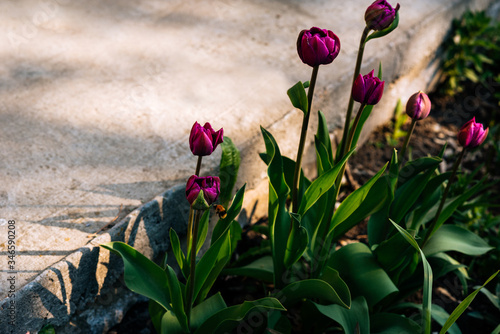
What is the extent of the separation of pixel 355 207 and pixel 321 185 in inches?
6.7

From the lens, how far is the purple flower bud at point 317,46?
117cm

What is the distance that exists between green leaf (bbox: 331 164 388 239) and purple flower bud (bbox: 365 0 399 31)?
40 cm

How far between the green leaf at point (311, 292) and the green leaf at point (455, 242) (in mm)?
402

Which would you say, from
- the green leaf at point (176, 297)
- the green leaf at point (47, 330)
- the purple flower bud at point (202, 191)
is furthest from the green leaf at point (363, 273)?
the green leaf at point (47, 330)

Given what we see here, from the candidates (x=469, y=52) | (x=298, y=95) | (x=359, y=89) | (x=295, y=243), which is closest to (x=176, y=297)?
(x=295, y=243)

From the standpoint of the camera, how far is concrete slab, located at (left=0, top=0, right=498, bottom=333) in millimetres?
1557

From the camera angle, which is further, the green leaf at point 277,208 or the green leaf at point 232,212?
the green leaf at point 277,208

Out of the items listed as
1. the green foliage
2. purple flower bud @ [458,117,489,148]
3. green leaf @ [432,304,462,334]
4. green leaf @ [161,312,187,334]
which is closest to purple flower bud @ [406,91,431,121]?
purple flower bud @ [458,117,489,148]

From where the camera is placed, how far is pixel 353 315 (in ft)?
4.58

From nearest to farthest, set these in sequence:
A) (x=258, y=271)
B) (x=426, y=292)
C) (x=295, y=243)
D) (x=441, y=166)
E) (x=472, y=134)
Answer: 1. (x=426, y=292)
2. (x=472, y=134)
3. (x=295, y=243)
4. (x=258, y=271)
5. (x=441, y=166)

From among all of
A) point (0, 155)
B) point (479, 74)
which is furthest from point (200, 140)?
point (479, 74)

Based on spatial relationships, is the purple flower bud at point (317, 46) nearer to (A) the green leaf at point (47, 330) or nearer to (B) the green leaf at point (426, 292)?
(B) the green leaf at point (426, 292)

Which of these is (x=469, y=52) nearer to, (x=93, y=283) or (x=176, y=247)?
(x=176, y=247)

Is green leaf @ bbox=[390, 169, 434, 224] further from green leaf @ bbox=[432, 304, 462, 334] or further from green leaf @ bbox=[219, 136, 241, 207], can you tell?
green leaf @ bbox=[219, 136, 241, 207]
